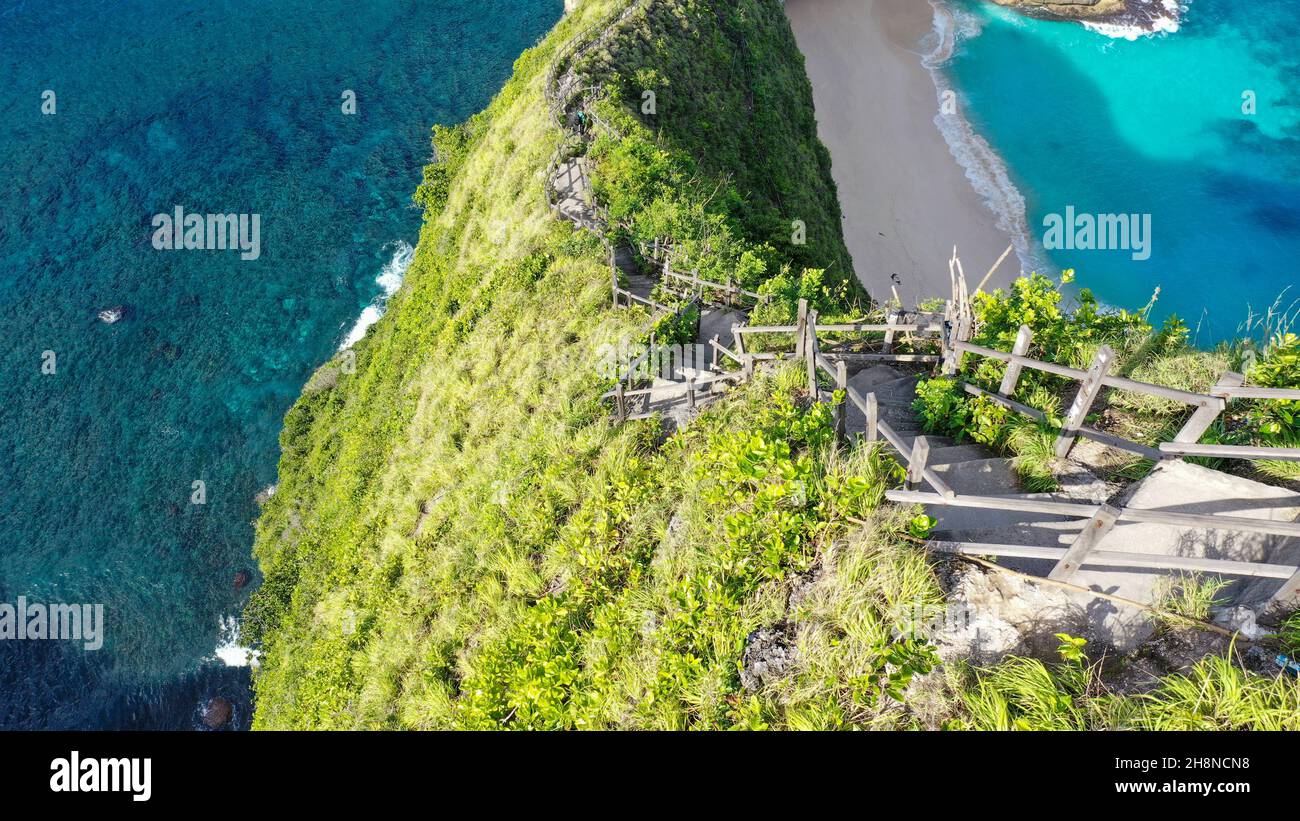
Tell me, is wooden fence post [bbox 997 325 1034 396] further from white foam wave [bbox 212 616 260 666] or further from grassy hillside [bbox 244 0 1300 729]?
white foam wave [bbox 212 616 260 666]

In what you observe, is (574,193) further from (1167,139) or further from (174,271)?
(1167,139)

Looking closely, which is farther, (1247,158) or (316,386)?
(1247,158)

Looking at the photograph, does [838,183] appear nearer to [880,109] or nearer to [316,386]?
[880,109]

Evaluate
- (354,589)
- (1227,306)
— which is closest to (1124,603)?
(354,589)

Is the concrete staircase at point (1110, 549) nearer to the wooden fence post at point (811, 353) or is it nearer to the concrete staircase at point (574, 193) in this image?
the wooden fence post at point (811, 353)

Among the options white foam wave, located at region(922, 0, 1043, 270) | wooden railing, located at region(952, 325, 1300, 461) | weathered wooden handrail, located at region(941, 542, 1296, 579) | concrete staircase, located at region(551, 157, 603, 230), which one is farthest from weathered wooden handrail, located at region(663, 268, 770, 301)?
white foam wave, located at region(922, 0, 1043, 270)

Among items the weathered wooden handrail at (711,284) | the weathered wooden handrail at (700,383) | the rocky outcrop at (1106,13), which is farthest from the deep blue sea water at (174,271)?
the rocky outcrop at (1106,13)

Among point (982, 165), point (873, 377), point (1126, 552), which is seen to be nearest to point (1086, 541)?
point (1126, 552)
